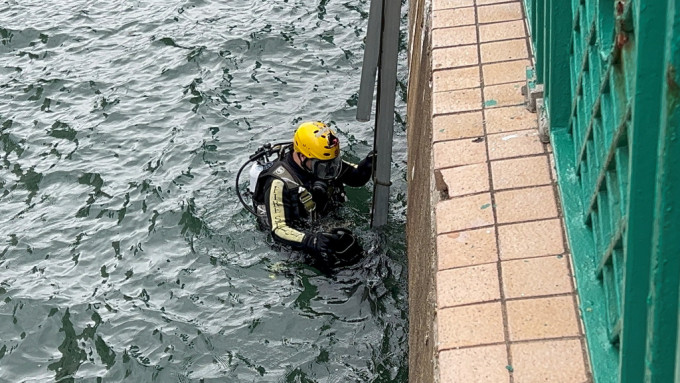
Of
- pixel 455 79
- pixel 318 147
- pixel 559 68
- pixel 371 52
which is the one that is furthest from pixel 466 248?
pixel 318 147

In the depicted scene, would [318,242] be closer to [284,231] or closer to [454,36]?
[284,231]

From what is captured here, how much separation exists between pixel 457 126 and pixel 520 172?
2.06 feet

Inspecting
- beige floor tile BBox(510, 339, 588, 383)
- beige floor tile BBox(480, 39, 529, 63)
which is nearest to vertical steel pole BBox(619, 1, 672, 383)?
beige floor tile BBox(510, 339, 588, 383)

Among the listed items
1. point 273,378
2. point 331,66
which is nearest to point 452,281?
point 273,378

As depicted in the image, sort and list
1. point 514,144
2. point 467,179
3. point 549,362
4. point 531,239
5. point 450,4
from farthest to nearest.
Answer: point 450,4
point 514,144
point 467,179
point 531,239
point 549,362

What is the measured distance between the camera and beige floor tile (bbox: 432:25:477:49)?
→ 18.8 feet

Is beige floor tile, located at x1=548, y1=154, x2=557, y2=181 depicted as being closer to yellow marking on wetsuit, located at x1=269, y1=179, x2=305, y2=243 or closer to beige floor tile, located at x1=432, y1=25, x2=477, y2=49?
beige floor tile, located at x1=432, y1=25, x2=477, y2=49

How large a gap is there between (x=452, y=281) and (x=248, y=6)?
332 inches

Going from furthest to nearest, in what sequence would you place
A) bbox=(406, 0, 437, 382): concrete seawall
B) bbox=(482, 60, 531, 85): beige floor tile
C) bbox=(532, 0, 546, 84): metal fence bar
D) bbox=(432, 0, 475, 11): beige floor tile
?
bbox=(432, 0, 475, 11): beige floor tile → bbox=(482, 60, 531, 85): beige floor tile → bbox=(532, 0, 546, 84): metal fence bar → bbox=(406, 0, 437, 382): concrete seawall

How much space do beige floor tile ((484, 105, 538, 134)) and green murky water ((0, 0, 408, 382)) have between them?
6.21 ft

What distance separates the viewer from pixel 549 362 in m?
3.37

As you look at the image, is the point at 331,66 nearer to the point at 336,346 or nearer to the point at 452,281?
the point at 336,346

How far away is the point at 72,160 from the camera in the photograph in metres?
8.69

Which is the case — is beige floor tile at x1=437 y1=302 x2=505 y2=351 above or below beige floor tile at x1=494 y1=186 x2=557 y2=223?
below
